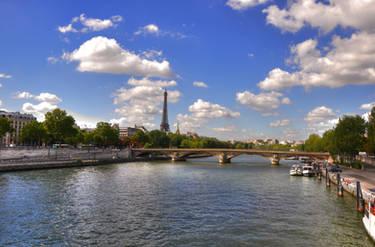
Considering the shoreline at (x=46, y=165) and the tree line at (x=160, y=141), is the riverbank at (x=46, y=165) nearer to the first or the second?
the shoreline at (x=46, y=165)

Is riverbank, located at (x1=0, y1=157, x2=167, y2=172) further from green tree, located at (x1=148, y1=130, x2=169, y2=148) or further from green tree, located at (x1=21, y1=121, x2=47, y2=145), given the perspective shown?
green tree, located at (x1=148, y1=130, x2=169, y2=148)

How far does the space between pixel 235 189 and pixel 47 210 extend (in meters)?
21.5

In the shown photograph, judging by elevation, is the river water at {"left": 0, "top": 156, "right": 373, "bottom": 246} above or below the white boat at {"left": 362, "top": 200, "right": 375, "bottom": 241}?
below

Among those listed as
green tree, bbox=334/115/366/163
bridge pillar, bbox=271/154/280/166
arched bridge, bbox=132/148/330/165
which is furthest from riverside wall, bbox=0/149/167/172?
green tree, bbox=334/115/366/163

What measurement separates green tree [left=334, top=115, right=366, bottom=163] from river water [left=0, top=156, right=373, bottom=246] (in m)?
29.3

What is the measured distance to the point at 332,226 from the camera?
21.1 meters

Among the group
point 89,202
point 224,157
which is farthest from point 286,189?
point 224,157

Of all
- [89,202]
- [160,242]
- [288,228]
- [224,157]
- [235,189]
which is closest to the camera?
[160,242]

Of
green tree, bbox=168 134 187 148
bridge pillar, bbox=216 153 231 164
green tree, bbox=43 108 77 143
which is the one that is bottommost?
bridge pillar, bbox=216 153 231 164

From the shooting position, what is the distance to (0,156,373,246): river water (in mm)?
17844

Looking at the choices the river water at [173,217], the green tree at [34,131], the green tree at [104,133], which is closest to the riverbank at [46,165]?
the river water at [173,217]

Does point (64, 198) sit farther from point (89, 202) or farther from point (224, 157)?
point (224, 157)

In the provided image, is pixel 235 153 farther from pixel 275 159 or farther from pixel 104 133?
pixel 104 133

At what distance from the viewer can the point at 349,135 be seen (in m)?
62.0
